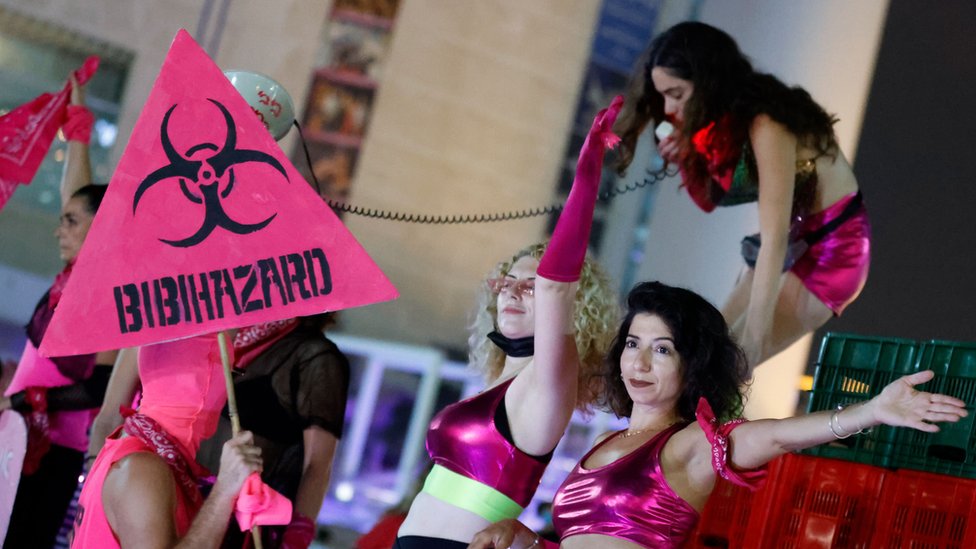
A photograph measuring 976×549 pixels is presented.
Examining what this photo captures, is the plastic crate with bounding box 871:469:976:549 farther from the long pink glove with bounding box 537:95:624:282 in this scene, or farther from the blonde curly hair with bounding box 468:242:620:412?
the long pink glove with bounding box 537:95:624:282

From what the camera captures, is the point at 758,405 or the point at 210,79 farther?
the point at 758,405

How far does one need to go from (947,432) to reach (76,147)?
2776mm

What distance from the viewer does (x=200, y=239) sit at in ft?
6.78

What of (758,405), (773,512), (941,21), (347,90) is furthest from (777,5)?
(347,90)

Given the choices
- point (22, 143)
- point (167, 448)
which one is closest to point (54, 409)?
point (22, 143)

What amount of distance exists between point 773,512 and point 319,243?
102 centimetres

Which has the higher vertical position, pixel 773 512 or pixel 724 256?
pixel 724 256

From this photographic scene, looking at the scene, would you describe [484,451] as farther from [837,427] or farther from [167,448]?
[837,427]

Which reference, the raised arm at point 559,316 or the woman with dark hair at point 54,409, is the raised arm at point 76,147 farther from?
the raised arm at point 559,316

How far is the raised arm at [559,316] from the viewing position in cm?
184

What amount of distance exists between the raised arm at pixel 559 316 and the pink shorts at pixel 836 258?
1.03 meters

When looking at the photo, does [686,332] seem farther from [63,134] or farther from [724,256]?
[724,256]

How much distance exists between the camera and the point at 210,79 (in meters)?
2.14

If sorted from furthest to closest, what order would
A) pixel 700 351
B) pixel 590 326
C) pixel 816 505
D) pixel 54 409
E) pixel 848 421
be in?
pixel 54 409, pixel 590 326, pixel 816 505, pixel 700 351, pixel 848 421
